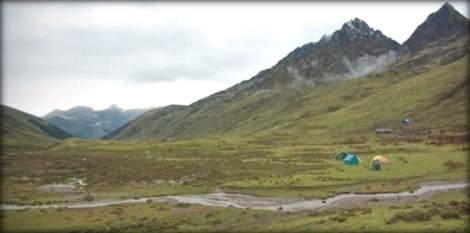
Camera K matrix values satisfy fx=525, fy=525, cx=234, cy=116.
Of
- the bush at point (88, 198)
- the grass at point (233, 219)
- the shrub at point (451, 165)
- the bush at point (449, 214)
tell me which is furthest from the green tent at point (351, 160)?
A: the bush at point (449, 214)

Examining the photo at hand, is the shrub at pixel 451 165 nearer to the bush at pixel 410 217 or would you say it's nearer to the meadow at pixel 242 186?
the meadow at pixel 242 186

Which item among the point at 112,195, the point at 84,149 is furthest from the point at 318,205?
the point at 84,149

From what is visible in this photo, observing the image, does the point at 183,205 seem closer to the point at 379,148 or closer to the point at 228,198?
the point at 228,198

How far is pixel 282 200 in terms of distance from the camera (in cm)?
6825

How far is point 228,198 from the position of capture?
71125mm

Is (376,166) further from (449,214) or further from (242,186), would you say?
(449,214)

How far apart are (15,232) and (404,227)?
37530 mm

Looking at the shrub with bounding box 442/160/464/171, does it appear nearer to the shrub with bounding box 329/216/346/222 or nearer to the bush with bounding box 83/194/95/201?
the shrub with bounding box 329/216/346/222

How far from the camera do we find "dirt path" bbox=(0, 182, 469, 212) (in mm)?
64000

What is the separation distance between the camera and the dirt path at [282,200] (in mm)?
64000

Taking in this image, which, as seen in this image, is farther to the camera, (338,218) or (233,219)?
(233,219)

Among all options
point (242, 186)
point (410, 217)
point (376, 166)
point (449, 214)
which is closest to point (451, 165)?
point (376, 166)

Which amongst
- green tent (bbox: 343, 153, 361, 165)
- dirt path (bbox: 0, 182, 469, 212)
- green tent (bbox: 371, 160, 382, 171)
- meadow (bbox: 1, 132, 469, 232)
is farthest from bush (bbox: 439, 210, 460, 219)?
green tent (bbox: 343, 153, 361, 165)

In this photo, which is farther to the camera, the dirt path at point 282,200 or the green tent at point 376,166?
the green tent at point 376,166
